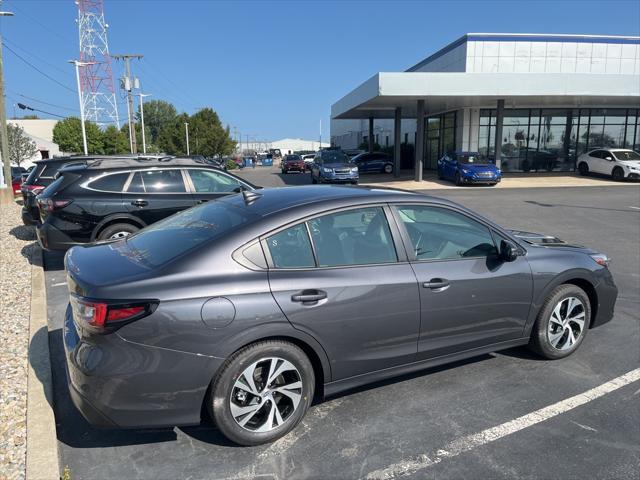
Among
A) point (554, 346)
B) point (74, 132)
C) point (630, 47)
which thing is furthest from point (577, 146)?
point (74, 132)

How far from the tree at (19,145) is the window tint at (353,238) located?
67.1 metres

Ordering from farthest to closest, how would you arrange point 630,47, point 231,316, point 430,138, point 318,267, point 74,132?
point 74,132 < point 430,138 < point 630,47 < point 318,267 < point 231,316

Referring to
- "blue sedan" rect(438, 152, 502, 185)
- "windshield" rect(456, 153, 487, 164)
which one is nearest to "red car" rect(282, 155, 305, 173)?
"blue sedan" rect(438, 152, 502, 185)

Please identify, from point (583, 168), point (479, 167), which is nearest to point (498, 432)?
point (479, 167)

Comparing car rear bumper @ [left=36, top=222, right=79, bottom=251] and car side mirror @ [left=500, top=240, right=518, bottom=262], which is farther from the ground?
car side mirror @ [left=500, top=240, right=518, bottom=262]

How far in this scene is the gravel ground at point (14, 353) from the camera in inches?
118

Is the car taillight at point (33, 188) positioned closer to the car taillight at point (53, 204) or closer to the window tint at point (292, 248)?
the car taillight at point (53, 204)

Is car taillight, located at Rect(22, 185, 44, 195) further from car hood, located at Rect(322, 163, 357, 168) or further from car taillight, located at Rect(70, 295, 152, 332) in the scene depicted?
car hood, located at Rect(322, 163, 357, 168)

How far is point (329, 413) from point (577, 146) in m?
32.8

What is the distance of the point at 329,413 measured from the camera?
358 centimetres

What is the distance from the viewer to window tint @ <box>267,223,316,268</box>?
3.21 meters

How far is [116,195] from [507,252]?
18.8 feet

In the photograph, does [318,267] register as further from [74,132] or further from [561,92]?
[74,132]

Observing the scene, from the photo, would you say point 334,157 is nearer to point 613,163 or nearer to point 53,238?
point 613,163
